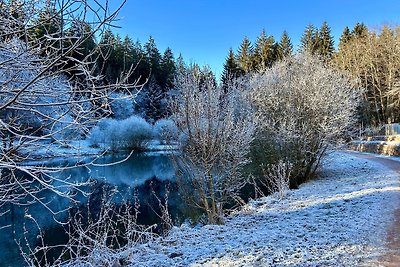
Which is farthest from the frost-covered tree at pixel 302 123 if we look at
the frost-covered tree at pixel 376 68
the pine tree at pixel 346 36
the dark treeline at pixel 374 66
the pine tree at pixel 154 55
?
the pine tree at pixel 154 55

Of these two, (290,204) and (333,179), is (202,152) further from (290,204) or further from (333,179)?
(333,179)

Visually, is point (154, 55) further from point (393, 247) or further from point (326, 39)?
point (393, 247)

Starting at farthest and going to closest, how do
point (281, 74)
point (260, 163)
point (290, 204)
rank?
1. point (281, 74)
2. point (260, 163)
3. point (290, 204)

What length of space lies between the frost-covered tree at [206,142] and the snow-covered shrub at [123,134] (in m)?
23.6

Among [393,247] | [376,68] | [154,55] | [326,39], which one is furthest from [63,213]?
[326,39]

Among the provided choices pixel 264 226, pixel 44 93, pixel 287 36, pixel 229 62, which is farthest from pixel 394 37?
pixel 44 93

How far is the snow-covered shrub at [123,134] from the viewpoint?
31.8 m

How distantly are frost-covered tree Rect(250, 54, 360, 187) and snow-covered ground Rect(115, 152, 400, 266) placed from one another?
3.61 meters

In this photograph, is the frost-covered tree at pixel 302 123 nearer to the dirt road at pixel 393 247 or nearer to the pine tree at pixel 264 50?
the dirt road at pixel 393 247

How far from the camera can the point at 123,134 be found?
106ft

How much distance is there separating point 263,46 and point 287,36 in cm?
350

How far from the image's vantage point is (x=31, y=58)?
2414mm

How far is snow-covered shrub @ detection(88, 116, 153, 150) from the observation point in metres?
31.8

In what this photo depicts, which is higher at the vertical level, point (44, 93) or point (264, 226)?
point (44, 93)
